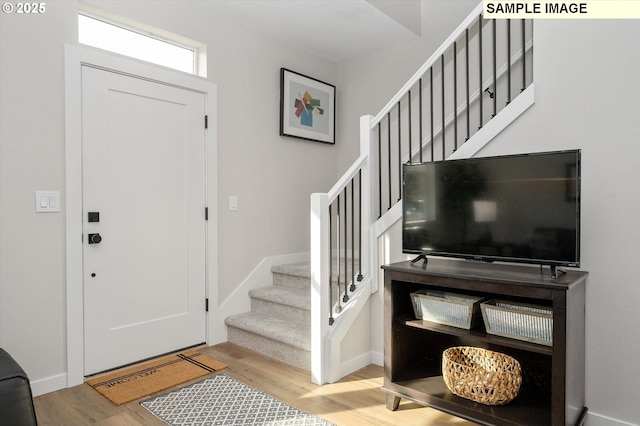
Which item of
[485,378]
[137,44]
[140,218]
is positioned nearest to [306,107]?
[137,44]

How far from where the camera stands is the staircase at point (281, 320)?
293 cm

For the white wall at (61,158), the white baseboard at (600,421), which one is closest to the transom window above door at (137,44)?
the white wall at (61,158)

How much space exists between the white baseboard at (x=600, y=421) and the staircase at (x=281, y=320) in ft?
5.15

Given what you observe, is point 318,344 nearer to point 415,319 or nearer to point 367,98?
point 415,319

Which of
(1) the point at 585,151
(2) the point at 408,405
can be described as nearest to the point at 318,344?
(2) the point at 408,405

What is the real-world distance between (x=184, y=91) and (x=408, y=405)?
2630 millimetres

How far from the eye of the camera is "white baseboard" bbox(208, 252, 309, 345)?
339 cm

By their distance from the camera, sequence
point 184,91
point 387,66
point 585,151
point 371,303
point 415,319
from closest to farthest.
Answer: point 585,151 → point 415,319 → point 371,303 → point 184,91 → point 387,66

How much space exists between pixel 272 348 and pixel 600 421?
78.2 inches

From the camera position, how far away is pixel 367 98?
418 cm

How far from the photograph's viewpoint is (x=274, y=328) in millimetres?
3107

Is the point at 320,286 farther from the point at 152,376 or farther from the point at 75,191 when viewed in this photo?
the point at 75,191

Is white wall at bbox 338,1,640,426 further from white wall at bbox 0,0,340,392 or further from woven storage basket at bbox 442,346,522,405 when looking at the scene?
white wall at bbox 0,0,340,392

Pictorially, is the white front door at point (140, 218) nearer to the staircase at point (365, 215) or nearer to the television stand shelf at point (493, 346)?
the staircase at point (365, 215)
